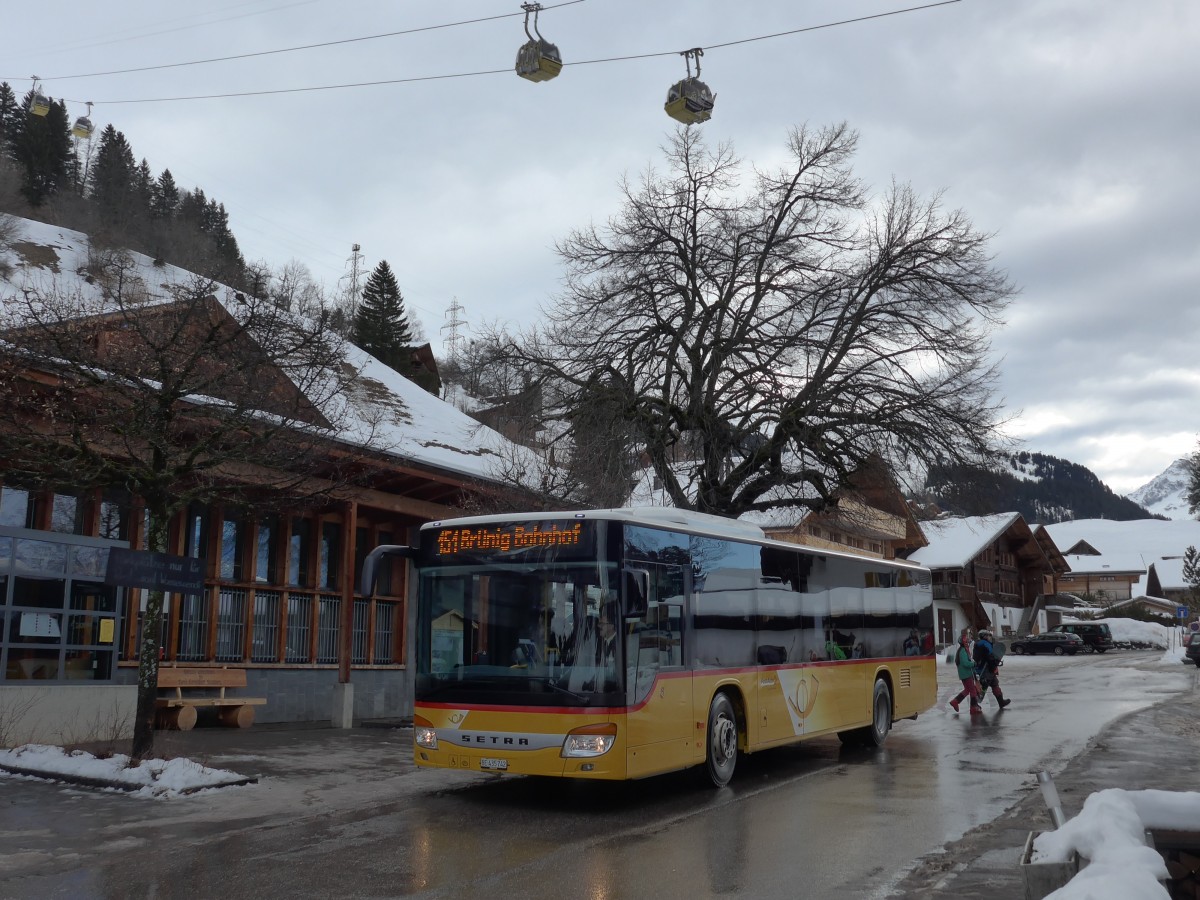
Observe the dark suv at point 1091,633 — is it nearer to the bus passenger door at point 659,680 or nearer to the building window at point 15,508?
the bus passenger door at point 659,680

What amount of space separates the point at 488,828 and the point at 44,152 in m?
88.3

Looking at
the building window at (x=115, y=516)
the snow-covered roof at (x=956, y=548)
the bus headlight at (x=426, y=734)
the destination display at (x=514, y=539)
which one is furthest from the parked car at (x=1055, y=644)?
the bus headlight at (x=426, y=734)

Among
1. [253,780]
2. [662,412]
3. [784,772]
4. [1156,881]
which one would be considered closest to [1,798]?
[253,780]

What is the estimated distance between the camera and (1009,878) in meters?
7.42

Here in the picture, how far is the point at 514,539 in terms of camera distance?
1074cm

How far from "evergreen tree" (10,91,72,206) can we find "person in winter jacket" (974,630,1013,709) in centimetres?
7672

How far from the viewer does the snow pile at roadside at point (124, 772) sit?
10.8 metres

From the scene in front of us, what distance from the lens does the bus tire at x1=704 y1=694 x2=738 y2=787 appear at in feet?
38.3

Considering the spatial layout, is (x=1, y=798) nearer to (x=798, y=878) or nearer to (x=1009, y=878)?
(x=798, y=878)

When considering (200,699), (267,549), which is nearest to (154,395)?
(200,699)

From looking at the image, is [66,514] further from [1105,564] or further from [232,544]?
[1105,564]

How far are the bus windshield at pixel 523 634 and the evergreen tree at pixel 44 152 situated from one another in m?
80.1

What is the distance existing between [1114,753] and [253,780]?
11124mm

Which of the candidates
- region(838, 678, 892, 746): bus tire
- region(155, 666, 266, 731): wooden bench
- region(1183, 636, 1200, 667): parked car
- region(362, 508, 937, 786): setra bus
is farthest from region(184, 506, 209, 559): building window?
region(1183, 636, 1200, 667): parked car
